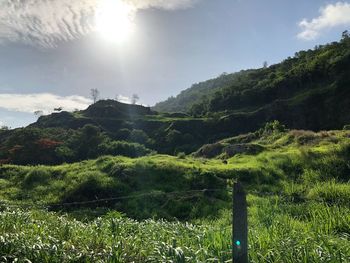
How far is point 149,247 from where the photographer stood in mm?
Answer: 6020

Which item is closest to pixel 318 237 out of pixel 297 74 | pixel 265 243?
pixel 265 243

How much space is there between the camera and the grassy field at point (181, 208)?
223 inches

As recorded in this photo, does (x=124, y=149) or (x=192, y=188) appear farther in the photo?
(x=124, y=149)

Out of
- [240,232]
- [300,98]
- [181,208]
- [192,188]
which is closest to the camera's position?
[240,232]

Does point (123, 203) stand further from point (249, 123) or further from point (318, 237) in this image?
point (249, 123)

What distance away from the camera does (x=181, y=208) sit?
1969cm

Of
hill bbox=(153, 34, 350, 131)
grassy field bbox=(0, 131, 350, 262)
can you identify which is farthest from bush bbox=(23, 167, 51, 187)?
hill bbox=(153, 34, 350, 131)

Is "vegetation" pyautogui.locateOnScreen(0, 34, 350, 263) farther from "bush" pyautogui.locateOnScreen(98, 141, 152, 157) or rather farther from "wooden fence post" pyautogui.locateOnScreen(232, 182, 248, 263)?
"wooden fence post" pyautogui.locateOnScreen(232, 182, 248, 263)

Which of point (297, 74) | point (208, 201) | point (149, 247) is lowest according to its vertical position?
point (208, 201)

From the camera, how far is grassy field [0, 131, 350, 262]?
18.5ft

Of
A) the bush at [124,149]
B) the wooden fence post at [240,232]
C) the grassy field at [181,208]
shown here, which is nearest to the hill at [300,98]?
the bush at [124,149]

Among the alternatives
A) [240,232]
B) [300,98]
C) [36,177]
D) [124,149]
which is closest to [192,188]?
[36,177]

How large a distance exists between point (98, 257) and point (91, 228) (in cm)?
203

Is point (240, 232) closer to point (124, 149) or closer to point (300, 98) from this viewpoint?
point (124, 149)
